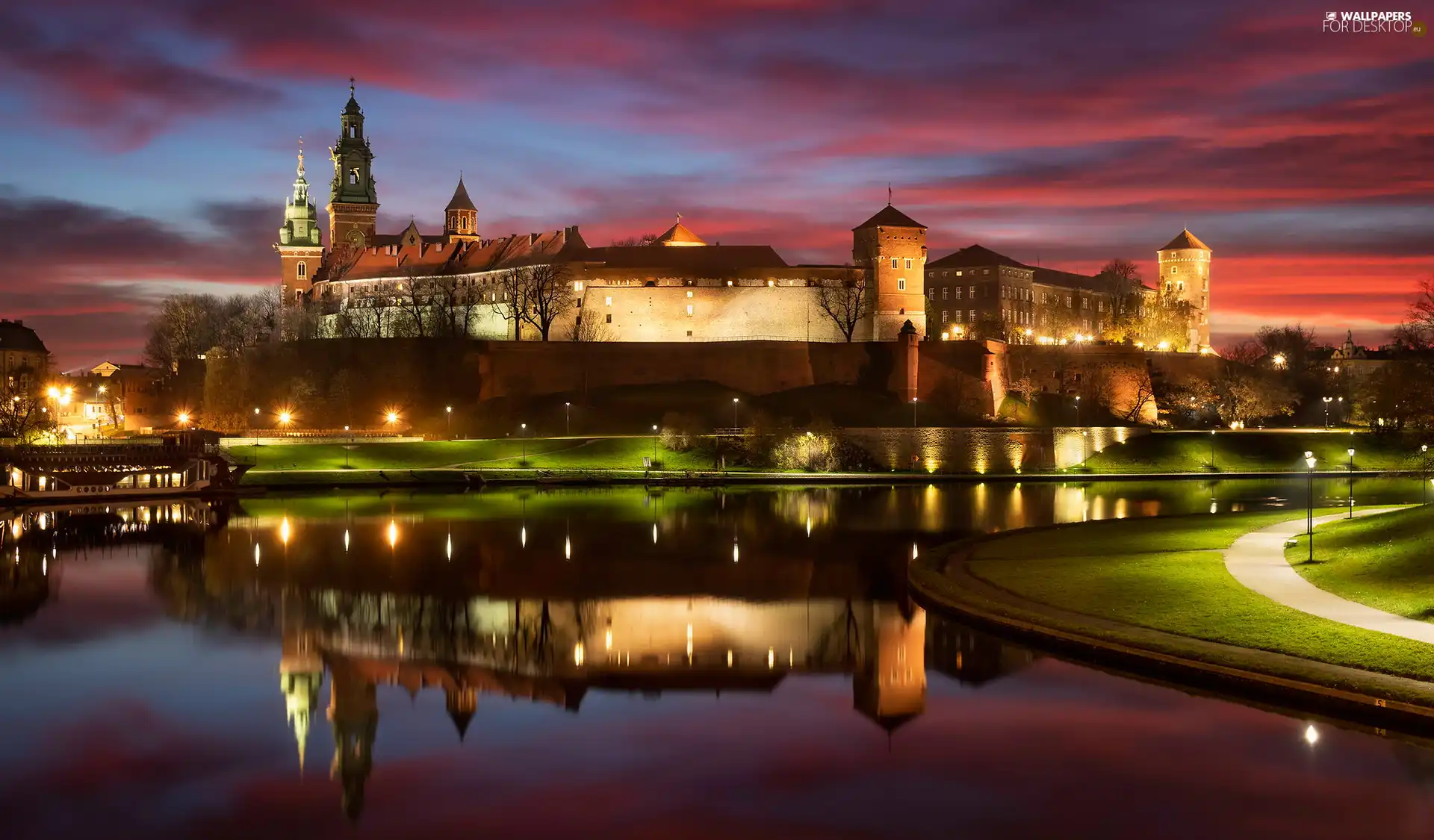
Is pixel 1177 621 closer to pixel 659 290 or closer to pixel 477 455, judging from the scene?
pixel 477 455

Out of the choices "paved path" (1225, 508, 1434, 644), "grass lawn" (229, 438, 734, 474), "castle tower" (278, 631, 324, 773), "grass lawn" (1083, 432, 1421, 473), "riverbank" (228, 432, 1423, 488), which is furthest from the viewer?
"grass lawn" (1083, 432, 1421, 473)

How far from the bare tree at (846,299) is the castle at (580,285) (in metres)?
0.07

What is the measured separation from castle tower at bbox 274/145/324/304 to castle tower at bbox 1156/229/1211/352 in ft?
213

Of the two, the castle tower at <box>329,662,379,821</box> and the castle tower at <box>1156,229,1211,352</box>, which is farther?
the castle tower at <box>1156,229,1211,352</box>

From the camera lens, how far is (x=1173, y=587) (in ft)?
62.7

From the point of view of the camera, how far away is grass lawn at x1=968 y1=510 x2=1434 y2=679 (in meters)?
14.7

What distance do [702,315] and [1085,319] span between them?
4005 cm

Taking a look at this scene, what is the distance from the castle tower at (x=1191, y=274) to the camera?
103 meters

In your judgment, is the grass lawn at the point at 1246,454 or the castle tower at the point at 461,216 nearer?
the grass lawn at the point at 1246,454

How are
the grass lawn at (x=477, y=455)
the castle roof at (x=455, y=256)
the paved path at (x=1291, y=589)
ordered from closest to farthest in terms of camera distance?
the paved path at (x=1291, y=589) → the grass lawn at (x=477, y=455) → the castle roof at (x=455, y=256)

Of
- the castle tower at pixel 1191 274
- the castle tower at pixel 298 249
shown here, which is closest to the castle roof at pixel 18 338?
the castle tower at pixel 298 249

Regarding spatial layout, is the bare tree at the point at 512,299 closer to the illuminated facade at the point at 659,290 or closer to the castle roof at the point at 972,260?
the illuminated facade at the point at 659,290

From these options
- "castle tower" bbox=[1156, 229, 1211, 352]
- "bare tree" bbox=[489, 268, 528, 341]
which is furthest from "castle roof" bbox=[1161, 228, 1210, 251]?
"bare tree" bbox=[489, 268, 528, 341]

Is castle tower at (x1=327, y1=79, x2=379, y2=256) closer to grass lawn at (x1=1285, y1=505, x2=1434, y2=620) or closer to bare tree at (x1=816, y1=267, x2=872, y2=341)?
bare tree at (x1=816, y1=267, x2=872, y2=341)
